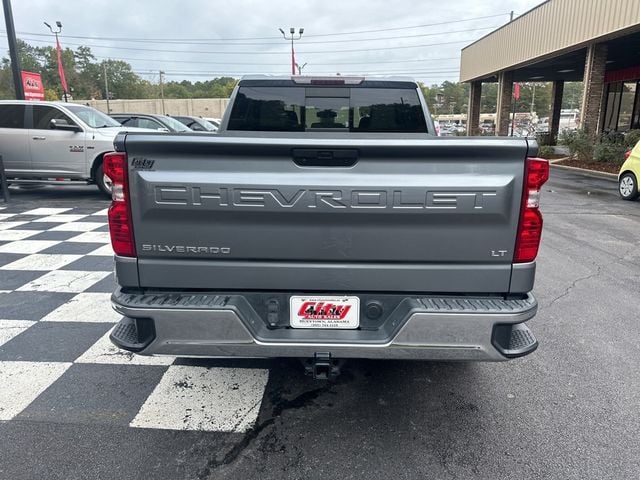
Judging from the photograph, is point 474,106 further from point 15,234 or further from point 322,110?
point 322,110

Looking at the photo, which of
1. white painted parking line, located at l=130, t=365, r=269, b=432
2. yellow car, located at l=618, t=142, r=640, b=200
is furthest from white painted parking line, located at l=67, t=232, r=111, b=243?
yellow car, located at l=618, t=142, r=640, b=200

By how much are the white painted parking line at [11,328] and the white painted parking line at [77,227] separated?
3.64 m

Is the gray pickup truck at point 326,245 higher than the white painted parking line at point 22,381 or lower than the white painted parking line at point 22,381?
higher

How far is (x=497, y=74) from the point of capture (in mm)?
27266

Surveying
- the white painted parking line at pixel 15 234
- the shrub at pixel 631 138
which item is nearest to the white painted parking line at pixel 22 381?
the white painted parking line at pixel 15 234

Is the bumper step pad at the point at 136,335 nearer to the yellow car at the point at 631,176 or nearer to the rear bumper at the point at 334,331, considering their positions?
the rear bumper at the point at 334,331

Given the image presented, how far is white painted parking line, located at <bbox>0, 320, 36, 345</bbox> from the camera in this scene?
386cm

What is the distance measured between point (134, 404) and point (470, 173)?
2.39 meters

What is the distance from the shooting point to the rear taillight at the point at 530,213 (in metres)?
2.27

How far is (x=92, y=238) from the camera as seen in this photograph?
7.03 meters

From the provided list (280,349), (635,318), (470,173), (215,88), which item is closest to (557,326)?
(635,318)

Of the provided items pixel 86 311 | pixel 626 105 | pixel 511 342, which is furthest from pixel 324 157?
pixel 626 105

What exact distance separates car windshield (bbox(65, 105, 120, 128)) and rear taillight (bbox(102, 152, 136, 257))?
8.79 metres

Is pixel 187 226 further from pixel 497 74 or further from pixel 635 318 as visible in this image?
pixel 497 74
